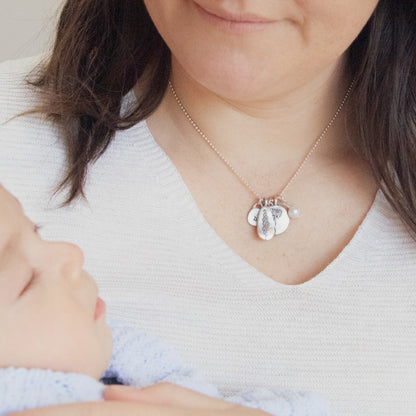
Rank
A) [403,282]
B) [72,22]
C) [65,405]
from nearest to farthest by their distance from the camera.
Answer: [65,405] < [403,282] < [72,22]

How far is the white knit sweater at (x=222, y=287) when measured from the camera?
1249mm

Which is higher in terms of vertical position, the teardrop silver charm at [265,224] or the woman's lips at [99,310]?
the woman's lips at [99,310]

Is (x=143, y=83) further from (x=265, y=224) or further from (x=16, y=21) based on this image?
(x=16, y=21)

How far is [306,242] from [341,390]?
0.94ft

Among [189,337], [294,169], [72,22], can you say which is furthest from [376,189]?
[72,22]

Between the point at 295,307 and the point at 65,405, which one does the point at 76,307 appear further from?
the point at 295,307

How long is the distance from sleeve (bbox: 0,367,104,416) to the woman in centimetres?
36

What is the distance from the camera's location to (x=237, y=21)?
1.23m

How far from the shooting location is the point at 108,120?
58.3 inches

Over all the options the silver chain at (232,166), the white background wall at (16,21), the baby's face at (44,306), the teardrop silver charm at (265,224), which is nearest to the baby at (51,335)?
the baby's face at (44,306)

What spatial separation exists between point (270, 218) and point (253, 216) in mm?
31

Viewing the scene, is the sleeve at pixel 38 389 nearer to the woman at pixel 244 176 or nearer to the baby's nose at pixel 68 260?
the baby's nose at pixel 68 260

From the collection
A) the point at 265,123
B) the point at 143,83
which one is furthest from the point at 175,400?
the point at 143,83

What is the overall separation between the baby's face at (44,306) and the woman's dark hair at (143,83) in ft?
1.29
